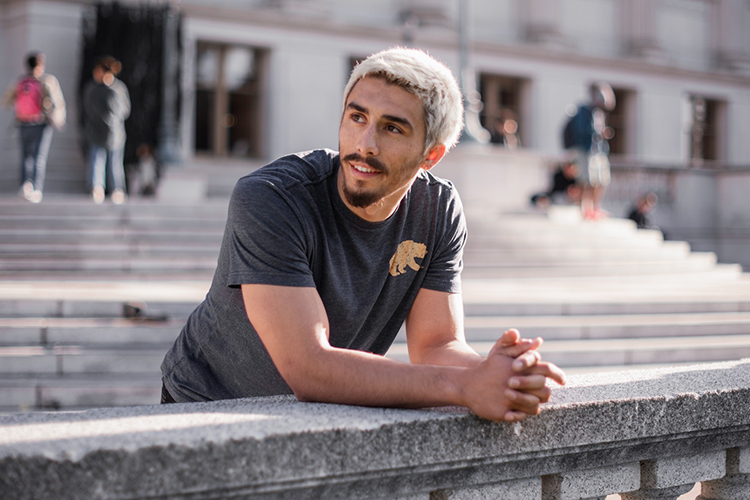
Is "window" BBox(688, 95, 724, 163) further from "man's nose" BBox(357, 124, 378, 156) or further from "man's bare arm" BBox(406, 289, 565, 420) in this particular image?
"man's nose" BBox(357, 124, 378, 156)

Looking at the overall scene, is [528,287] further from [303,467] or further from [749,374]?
[303,467]

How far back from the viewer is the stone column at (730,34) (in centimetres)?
2686

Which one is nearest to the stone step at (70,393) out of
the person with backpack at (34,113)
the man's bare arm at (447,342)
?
the man's bare arm at (447,342)

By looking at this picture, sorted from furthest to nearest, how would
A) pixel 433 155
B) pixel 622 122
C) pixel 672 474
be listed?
1. pixel 622 122
2. pixel 433 155
3. pixel 672 474

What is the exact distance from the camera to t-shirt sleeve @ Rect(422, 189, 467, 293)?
248 cm

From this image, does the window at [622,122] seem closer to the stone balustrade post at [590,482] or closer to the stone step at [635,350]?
the stone step at [635,350]

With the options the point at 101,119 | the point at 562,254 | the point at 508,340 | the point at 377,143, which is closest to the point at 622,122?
the point at 562,254

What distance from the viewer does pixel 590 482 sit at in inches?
81.6

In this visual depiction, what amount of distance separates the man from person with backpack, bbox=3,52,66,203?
985cm

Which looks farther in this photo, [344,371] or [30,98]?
[30,98]

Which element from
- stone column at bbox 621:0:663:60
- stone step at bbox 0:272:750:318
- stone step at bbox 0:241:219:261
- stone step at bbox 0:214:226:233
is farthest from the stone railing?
stone column at bbox 621:0:663:60

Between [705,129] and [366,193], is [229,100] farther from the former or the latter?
[366,193]

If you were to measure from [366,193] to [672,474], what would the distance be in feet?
3.69

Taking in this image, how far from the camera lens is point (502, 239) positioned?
38.1 feet
